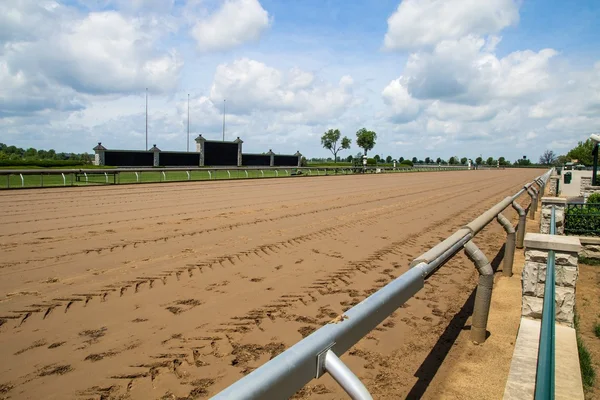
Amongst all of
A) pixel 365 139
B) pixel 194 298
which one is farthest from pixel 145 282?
pixel 365 139

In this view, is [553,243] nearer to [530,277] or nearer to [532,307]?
[530,277]

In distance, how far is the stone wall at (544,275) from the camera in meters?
3.48

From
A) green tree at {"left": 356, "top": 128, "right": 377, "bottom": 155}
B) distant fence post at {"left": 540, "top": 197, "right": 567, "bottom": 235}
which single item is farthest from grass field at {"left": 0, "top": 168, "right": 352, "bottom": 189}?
green tree at {"left": 356, "top": 128, "right": 377, "bottom": 155}

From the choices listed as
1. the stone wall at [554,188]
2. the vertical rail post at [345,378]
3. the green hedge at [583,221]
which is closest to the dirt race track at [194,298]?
the green hedge at [583,221]

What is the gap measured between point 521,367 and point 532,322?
3.00ft

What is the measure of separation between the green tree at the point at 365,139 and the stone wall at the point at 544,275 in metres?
84.6

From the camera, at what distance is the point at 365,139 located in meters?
86.6

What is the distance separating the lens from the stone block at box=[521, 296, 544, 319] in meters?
3.51

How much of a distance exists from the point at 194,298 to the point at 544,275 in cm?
344

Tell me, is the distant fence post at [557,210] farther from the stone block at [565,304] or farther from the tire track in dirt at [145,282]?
the stone block at [565,304]

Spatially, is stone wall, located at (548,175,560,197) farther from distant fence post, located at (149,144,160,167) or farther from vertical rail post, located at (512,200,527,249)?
distant fence post, located at (149,144,160,167)

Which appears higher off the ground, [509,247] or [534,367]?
[509,247]

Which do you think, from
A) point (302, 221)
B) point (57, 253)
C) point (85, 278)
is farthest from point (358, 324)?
point (302, 221)

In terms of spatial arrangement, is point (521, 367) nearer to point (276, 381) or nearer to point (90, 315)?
point (276, 381)
